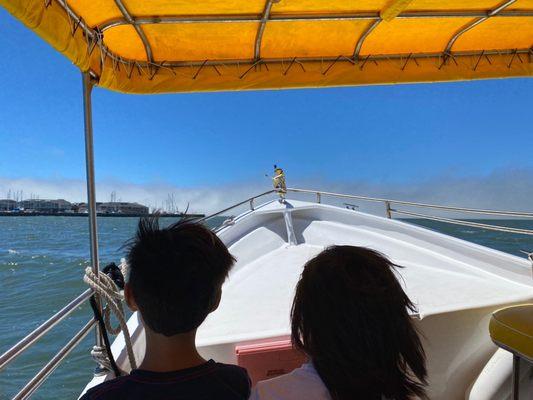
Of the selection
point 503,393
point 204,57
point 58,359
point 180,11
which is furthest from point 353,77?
point 58,359

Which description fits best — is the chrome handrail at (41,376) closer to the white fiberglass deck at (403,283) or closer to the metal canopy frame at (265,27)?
the white fiberglass deck at (403,283)

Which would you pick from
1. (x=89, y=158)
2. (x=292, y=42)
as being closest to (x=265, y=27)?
(x=292, y=42)

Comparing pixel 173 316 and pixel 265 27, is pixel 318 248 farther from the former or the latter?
pixel 173 316

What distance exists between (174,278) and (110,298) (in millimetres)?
750

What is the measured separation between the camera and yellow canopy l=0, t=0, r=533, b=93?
192 cm

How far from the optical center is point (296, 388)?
86 centimetres

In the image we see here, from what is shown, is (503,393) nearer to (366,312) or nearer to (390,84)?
(366,312)

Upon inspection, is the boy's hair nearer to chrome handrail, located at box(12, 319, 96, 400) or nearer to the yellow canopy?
chrome handrail, located at box(12, 319, 96, 400)

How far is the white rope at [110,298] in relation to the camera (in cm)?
153

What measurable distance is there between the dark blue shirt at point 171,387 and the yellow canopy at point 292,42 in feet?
4.23

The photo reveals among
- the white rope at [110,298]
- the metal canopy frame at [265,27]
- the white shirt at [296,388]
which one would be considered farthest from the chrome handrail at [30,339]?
the metal canopy frame at [265,27]

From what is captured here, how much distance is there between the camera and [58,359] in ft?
4.73

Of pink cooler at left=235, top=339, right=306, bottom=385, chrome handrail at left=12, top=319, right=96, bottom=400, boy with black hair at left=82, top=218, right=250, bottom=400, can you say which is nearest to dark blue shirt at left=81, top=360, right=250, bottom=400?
boy with black hair at left=82, top=218, right=250, bottom=400

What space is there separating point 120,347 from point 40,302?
8287 millimetres
